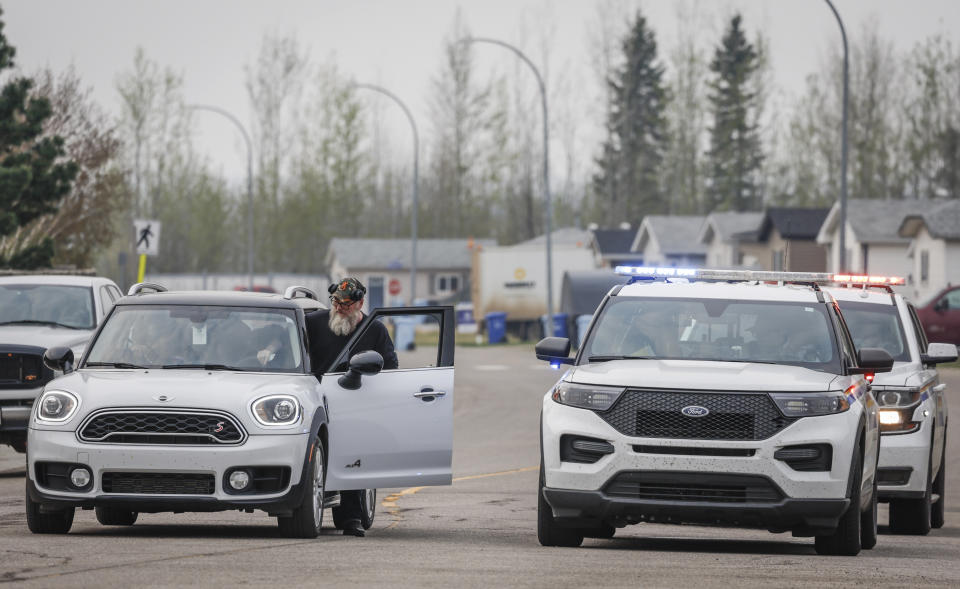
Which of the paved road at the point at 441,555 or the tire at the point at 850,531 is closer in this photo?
the paved road at the point at 441,555

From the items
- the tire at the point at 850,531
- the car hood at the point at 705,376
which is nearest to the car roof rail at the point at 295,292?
the car hood at the point at 705,376

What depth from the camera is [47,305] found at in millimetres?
17750

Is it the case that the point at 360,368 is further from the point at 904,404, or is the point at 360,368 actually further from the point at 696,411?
the point at 904,404

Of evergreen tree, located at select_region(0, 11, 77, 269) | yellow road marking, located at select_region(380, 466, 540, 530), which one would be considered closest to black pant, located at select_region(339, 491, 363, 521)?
yellow road marking, located at select_region(380, 466, 540, 530)

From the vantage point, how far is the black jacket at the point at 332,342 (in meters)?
11.2

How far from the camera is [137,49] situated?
300 ft

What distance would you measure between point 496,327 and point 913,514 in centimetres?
4980

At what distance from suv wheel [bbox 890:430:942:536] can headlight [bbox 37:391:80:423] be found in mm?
6243

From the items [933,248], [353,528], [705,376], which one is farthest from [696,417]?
[933,248]

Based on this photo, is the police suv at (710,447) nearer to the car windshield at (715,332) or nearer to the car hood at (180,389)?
the car windshield at (715,332)

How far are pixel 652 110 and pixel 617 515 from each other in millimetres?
83695

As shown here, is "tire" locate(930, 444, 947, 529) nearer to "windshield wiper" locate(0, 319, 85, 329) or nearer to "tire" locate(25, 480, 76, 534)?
"tire" locate(25, 480, 76, 534)

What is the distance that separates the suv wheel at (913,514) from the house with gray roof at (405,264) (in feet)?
284

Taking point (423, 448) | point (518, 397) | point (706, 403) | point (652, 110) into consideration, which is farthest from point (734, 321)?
point (652, 110)
